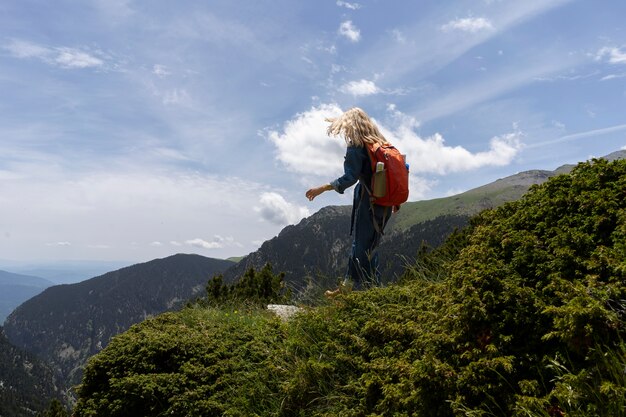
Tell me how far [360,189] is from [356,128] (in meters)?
0.99

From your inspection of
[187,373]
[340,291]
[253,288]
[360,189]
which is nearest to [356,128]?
[360,189]

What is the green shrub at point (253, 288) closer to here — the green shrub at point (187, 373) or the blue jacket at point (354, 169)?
the green shrub at point (187, 373)

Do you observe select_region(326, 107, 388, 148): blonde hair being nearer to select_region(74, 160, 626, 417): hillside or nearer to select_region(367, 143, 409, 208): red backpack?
select_region(367, 143, 409, 208): red backpack

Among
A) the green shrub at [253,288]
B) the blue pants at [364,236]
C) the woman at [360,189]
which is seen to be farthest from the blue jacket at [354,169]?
the green shrub at [253,288]

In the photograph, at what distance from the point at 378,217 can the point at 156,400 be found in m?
4.00

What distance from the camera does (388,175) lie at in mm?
6375

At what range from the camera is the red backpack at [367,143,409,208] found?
250 inches

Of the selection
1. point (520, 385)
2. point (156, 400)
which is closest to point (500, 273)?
point (520, 385)

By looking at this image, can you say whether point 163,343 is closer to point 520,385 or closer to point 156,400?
point 156,400

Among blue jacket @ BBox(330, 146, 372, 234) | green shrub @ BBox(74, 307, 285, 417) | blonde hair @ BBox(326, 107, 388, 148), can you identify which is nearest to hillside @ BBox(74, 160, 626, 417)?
green shrub @ BBox(74, 307, 285, 417)

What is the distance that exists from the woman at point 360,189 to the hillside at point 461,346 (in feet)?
4.69

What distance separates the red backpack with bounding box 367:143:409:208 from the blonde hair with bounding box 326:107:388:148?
Result: 162 millimetres

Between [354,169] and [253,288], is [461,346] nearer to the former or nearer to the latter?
[354,169]

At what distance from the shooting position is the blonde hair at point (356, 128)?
255 inches
